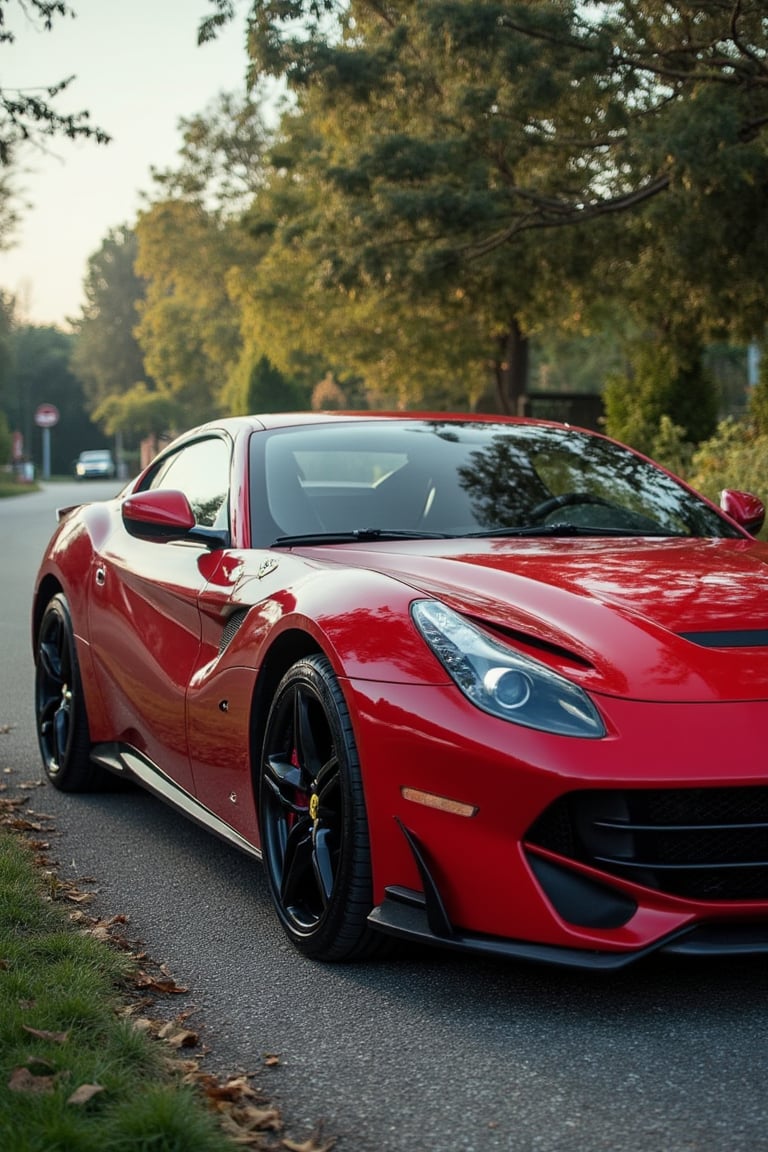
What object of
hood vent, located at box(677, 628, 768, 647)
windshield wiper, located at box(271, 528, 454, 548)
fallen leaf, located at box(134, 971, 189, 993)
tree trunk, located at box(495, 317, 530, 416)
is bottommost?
fallen leaf, located at box(134, 971, 189, 993)

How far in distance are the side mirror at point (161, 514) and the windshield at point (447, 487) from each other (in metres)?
0.21

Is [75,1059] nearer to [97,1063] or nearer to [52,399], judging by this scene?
[97,1063]

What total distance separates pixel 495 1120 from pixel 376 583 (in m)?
1.42

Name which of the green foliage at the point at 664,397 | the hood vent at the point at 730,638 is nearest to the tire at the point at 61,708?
the hood vent at the point at 730,638

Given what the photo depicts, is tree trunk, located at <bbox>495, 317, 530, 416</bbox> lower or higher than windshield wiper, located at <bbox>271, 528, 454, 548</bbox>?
higher

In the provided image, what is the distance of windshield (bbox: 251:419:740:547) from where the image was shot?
4738mm

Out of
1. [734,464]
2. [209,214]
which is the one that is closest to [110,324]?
[209,214]

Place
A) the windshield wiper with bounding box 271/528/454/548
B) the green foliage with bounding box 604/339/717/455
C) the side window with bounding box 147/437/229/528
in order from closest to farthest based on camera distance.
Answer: the windshield wiper with bounding box 271/528/454/548 → the side window with bounding box 147/437/229/528 → the green foliage with bounding box 604/339/717/455

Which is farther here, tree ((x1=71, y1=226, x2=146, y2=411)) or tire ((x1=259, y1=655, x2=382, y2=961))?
tree ((x1=71, y1=226, x2=146, y2=411))

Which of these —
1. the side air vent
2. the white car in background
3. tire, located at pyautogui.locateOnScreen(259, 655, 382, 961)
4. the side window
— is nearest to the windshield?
the side window

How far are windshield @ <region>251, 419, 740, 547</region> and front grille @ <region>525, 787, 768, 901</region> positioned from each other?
1502 mm

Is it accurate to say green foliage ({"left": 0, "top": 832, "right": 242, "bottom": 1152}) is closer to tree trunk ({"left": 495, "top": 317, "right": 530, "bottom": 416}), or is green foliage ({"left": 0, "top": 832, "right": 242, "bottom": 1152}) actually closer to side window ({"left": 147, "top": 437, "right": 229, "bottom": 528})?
side window ({"left": 147, "top": 437, "right": 229, "bottom": 528})

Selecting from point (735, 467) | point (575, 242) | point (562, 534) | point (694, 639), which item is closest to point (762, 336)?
point (575, 242)

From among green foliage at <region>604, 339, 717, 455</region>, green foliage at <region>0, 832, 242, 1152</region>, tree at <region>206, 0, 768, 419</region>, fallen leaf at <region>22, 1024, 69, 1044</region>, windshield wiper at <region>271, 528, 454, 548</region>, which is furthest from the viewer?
green foliage at <region>604, 339, 717, 455</region>
